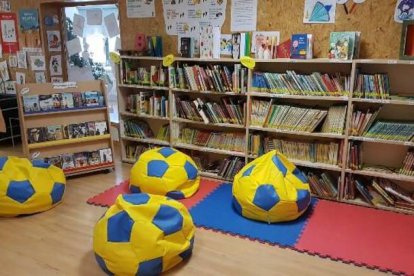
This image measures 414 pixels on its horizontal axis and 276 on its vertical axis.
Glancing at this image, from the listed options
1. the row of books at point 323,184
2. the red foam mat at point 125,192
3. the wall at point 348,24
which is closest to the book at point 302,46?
the wall at point 348,24

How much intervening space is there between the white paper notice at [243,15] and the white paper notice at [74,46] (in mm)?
2705

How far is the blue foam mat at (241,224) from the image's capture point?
2.75 meters

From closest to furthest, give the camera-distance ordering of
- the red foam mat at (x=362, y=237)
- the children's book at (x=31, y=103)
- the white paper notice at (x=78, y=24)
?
the red foam mat at (x=362, y=237), the children's book at (x=31, y=103), the white paper notice at (x=78, y=24)

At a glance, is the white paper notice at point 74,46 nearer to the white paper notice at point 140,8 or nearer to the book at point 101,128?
the white paper notice at point 140,8

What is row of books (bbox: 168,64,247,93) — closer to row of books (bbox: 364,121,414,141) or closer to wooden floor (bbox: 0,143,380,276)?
row of books (bbox: 364,121,414,141)

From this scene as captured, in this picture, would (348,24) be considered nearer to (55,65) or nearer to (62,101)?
(62,101)

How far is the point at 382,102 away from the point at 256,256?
1.69 metres

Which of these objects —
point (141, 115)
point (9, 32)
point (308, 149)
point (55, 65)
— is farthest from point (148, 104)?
point (9, 32)

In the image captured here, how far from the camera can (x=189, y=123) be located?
4.22m

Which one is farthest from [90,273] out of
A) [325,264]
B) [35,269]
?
[325,264]

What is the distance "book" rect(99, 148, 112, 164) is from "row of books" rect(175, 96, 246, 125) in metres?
0.95

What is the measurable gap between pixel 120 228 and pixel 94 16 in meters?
3.80

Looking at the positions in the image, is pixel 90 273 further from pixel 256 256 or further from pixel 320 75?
pixel 320 75

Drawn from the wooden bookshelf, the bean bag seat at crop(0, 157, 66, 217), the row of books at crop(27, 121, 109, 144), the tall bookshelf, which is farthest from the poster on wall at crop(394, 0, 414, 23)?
the bean bag seat at crop(0, 157, 66, 217)
